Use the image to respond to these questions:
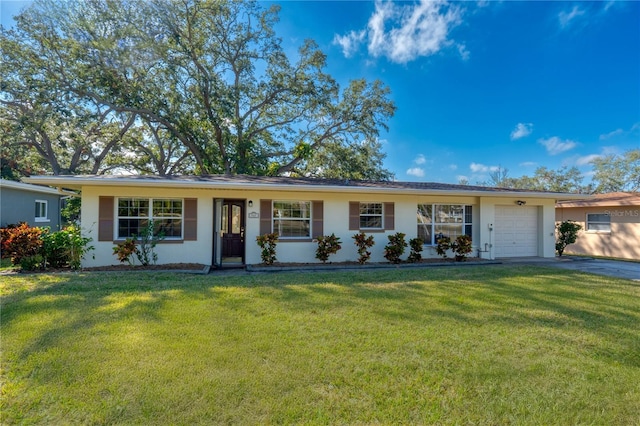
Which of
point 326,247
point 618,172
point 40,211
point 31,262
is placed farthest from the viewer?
point 618,172

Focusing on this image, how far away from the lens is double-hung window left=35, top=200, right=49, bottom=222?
14023 millimetres

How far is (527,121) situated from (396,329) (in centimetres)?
1897

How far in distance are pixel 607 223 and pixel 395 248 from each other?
40.5 ft

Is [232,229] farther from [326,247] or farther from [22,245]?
[22,245]

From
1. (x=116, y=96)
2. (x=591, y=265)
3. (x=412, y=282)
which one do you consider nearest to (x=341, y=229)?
(x=412, y=282)

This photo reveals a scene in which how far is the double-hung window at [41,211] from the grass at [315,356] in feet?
36.3

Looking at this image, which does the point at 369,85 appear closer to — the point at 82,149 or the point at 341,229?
the point at 341,229

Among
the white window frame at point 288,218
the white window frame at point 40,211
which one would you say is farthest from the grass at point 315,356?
the white window frame at point 40,211

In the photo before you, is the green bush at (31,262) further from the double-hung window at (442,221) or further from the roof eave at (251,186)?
the double-hung window at (442,221)

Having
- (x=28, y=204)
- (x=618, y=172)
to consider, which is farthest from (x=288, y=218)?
(x=618, y=172)

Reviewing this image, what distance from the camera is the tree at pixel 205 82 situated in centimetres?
1467

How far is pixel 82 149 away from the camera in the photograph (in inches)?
771

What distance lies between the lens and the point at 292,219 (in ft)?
31.8

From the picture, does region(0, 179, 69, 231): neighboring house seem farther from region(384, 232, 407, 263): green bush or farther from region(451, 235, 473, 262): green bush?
region(451, 235, 473, 262): green bush
